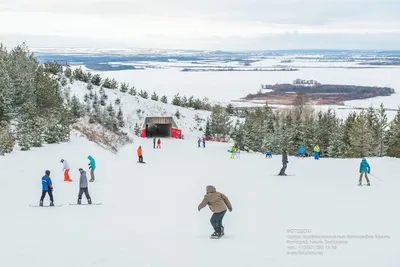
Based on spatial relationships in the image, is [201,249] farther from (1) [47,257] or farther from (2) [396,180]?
(2) [396,180]

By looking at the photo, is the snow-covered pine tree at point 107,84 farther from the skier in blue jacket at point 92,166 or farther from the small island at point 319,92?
the small island at point 319,92

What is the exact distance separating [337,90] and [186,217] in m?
167

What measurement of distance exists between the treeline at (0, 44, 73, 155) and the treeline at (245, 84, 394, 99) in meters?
117

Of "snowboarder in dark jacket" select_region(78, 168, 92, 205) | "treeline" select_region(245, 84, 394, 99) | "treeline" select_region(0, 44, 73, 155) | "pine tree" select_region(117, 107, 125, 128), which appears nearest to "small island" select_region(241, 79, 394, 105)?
"treeline" select_region(245, 84, 394, 99)

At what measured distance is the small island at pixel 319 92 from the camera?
14938 cm

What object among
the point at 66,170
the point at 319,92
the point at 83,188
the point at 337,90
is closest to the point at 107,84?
the point at 66,170

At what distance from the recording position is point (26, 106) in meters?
34.2

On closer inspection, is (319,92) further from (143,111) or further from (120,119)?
(120,119)

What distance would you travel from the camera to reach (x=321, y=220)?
14.5 metres

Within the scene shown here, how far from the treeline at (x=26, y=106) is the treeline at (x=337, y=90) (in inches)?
4625

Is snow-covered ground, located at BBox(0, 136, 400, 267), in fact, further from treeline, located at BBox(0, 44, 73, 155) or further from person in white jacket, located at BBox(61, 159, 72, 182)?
treeline, located at BBox(0, 44, 73, 155)

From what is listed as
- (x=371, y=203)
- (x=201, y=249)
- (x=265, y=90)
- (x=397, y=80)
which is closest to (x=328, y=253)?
(x=201, y=249)

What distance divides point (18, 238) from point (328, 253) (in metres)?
7.03

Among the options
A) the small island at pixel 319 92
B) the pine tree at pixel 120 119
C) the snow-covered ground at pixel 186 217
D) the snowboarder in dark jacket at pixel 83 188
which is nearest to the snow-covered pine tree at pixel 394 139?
the snow-covered ground at pixel 186 217
